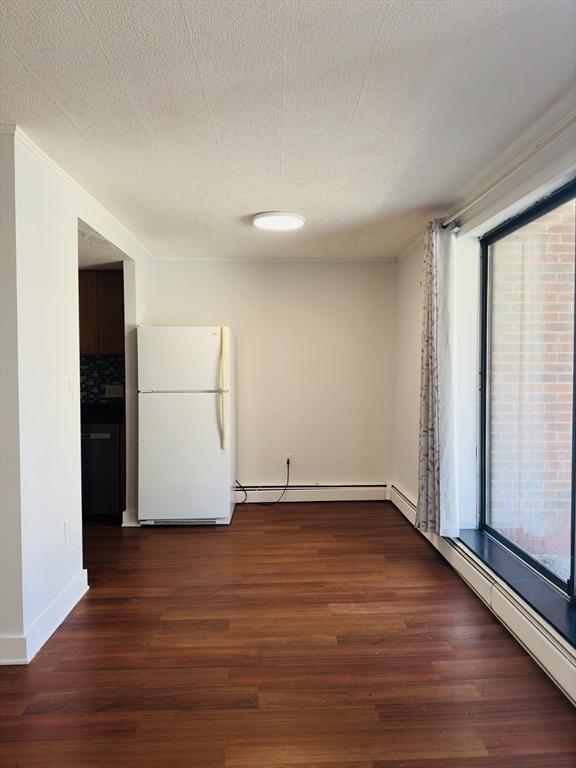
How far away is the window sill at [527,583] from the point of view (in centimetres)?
199

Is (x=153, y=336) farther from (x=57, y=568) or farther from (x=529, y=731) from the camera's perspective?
(x=529, y=731)

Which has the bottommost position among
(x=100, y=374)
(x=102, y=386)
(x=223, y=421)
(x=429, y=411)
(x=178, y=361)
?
(x=223, y=421)

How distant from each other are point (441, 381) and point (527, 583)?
48.3 inches

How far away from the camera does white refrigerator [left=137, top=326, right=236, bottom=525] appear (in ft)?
12.4

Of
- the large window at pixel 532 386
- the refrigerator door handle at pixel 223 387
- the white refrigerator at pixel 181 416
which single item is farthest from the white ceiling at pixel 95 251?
the large window at pixel 532 386

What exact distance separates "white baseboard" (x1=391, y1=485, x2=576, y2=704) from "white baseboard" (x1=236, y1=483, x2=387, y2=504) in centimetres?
139

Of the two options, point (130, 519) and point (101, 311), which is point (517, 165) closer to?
point (101, 311)

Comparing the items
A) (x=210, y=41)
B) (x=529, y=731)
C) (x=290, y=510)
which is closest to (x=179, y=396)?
(x=290, y=510)

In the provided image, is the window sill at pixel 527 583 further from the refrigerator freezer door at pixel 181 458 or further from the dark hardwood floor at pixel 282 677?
the refrigerator freezer door at pixel 181 458

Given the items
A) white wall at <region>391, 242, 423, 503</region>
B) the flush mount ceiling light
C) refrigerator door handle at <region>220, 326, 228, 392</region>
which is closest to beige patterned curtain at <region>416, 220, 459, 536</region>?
white wall at <region>391, 242, 423, 503</region>

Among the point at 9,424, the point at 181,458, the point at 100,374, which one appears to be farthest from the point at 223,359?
the point at 9,424

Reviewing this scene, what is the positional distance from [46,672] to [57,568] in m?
0.52

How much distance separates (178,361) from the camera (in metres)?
3.79

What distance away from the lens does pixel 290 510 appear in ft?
14.0
